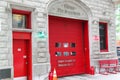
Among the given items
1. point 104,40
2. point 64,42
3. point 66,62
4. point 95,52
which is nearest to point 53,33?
point 64,42

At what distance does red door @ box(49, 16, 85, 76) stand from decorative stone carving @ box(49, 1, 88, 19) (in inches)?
18.7

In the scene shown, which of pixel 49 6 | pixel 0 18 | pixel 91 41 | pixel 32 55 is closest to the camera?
pixel 0 18

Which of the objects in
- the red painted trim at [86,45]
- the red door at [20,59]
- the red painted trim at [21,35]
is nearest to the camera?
the red painted trim at [21,35]

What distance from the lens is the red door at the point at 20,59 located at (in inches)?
448

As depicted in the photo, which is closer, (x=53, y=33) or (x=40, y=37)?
(x=40, y=37)

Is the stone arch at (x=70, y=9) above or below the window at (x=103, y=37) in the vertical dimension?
above

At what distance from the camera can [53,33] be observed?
536 inches

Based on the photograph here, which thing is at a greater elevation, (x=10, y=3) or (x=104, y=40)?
(x=10, y=3)

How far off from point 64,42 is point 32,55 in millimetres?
3125

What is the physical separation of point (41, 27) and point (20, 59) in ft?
6.98

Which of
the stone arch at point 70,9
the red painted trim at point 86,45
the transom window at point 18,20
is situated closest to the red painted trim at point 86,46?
the red painted trim at point 86,45

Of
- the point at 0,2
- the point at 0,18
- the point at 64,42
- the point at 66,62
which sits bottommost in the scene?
the point at 66,62

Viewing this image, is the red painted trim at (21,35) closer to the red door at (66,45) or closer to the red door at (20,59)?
the red door at (20,59)

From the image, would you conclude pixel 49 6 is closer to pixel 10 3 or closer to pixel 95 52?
pixel 10 3
